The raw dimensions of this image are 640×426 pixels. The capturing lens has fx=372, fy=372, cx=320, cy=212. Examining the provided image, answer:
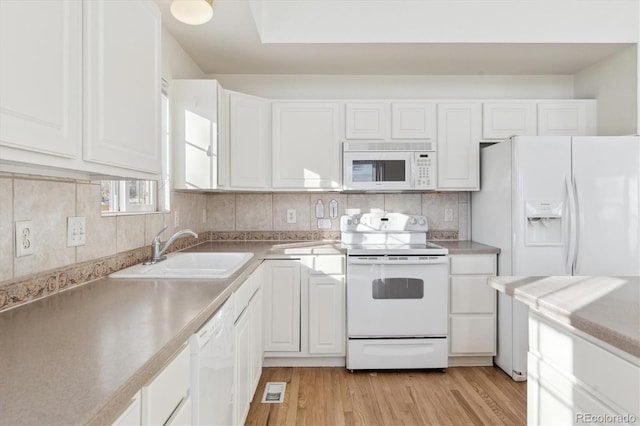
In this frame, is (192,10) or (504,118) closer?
(192,10)

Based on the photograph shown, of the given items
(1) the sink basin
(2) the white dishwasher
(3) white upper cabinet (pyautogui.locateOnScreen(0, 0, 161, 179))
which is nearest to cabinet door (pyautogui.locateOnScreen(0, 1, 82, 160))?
(3) white upper cabinet (pyautogui.locateOnScreen(0, 0, 161, 179))

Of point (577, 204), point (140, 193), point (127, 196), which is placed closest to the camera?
point (127, 196)

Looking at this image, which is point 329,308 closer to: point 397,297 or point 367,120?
point 397,297

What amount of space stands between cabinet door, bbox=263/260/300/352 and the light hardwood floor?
207mm

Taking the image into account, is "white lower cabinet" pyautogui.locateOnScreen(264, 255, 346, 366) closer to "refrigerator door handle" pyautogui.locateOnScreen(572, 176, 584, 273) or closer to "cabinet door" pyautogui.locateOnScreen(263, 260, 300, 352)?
"cabinet door" pyautogui.locateOnScreen(263, 260, 300, 352)

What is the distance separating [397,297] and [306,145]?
1356 millimetres

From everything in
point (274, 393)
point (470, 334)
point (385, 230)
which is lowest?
point (274, 393)

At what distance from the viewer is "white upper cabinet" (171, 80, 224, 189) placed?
2.57 meters

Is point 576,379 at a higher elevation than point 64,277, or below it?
below

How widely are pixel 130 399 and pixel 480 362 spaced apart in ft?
8.89

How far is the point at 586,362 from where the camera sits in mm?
1060

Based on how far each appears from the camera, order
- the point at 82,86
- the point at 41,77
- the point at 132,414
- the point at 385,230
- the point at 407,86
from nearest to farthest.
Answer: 1. the point at 132,414
2. the point at 41,77
3. the point at 82,86
4. the point at 385,230
5. the point at 407,86

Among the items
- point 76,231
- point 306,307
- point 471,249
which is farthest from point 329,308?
point 76,231

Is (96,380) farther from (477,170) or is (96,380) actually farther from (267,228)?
(477,170)
